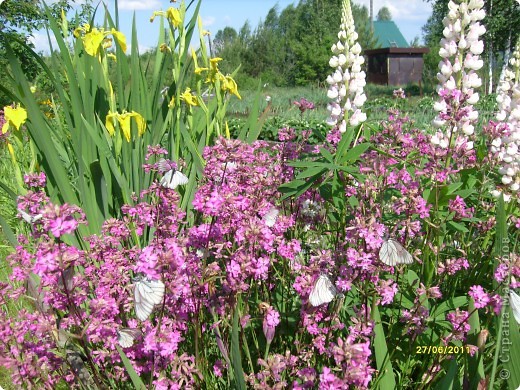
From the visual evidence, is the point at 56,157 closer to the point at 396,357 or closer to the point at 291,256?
the point at 291,256

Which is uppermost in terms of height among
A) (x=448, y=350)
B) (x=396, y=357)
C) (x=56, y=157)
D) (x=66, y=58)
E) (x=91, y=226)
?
(x=66, y=58)

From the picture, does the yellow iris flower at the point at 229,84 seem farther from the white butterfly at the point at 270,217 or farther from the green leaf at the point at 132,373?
the green leaf at the point at 132,373

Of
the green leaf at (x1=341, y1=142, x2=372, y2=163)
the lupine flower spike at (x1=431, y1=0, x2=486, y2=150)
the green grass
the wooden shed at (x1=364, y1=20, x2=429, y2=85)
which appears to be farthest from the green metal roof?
the green leaf at (x1=341, y1=142, x2=372, y2=163)

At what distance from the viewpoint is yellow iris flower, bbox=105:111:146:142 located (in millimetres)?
2236

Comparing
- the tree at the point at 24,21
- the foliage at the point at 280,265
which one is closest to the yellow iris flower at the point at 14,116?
the foliage at the point at 280,265

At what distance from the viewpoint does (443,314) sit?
173 cm

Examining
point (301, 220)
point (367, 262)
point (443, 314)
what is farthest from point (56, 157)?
point (443, 314)

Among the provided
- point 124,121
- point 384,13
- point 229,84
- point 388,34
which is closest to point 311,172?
point 124,121

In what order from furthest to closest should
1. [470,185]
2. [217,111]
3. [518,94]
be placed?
[217,111] → [518,94] → [470,185]

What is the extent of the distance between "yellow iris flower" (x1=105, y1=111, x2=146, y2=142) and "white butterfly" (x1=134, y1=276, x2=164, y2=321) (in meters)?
1.26

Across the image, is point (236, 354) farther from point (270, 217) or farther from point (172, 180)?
point (172, 180)

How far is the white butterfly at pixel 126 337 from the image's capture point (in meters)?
1.24

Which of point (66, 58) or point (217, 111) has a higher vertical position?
point (66, 58)

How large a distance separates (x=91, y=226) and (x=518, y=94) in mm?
2159
